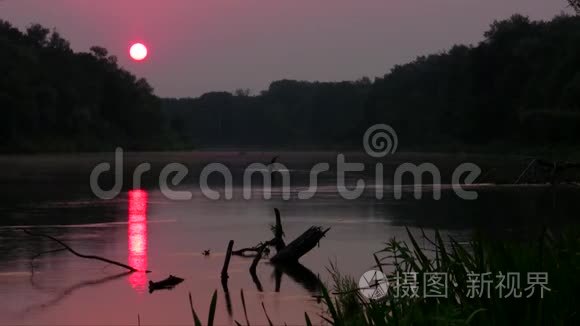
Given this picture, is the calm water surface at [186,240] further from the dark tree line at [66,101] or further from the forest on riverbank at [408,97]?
the dark tree line at [66,101]

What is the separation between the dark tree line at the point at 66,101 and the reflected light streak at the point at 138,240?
94035 mm

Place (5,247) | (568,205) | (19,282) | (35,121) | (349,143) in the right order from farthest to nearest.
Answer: (349,143) < (35,121) < (568,205) < (5,247) < (19,282)

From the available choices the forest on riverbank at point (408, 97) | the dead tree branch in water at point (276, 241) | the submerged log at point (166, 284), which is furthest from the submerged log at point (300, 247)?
the forest on riverbank at point (408, 97)

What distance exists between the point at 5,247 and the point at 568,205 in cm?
2287

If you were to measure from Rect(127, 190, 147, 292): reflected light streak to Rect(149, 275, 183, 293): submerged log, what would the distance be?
0.17 metres

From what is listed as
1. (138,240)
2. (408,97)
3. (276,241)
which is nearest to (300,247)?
(276,241)

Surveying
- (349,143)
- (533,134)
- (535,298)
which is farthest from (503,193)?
(349,143)

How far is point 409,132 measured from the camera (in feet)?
560

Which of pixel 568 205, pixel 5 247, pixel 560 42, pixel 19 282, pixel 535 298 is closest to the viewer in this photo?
pixel 535 298

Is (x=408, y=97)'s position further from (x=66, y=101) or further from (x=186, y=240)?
(x=186, y=240)

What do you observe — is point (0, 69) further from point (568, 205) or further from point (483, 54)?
point (568, 205)

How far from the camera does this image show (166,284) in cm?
1803

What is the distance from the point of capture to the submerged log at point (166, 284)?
1770 centimetres

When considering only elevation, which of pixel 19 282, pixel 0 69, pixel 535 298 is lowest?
pixel 19 282
